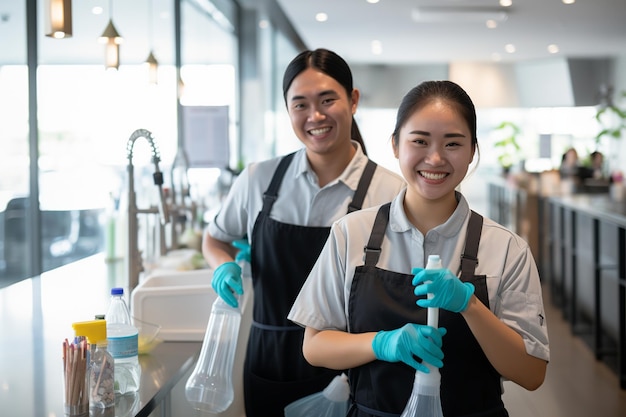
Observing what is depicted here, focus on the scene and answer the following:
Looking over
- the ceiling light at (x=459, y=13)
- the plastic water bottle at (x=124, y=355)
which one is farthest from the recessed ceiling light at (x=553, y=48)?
the plastic water bottle at (x=124, y=355)

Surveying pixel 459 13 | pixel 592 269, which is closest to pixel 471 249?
pixel 592 269

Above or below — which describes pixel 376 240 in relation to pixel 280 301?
above

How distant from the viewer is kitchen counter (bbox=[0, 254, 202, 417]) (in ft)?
5.67

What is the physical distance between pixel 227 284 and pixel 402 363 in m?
0.74

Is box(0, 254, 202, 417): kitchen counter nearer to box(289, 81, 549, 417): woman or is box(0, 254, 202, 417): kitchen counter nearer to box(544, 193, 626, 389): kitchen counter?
box(289, 81, 549, 417): woman

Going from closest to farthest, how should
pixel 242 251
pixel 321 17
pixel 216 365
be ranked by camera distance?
pixel 216 365
pixel 242 251
pixel 321 17

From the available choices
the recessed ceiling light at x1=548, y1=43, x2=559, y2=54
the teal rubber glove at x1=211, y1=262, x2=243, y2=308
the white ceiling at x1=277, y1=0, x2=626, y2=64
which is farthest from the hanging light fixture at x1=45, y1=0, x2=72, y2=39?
the recessed ceiling light at x1=548, y1=43, x2=559, y2=54

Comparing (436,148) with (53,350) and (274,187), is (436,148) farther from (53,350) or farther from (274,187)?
(53,350)

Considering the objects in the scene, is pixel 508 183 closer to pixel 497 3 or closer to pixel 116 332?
pixel 497 3

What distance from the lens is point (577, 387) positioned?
4914 millimetres

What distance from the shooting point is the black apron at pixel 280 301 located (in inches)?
92.6

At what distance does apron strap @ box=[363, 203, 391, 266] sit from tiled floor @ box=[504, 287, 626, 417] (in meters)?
2.28

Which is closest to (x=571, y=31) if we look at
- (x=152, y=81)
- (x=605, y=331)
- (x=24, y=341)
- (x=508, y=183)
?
(x=508, y=183)

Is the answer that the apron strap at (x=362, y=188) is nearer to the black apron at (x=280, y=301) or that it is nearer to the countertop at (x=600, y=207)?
the black apron at (x=280, y=301)
